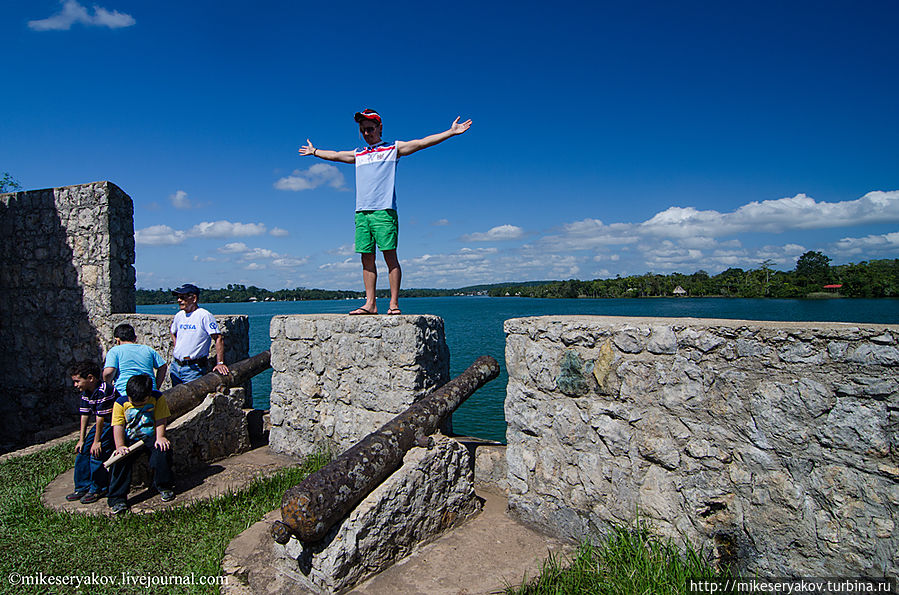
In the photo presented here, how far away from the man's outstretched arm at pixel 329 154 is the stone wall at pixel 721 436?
2650 mm

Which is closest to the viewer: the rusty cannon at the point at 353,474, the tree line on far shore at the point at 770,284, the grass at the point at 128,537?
the rusty cannon at the point at 353,474

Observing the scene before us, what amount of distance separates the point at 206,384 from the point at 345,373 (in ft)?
5.71

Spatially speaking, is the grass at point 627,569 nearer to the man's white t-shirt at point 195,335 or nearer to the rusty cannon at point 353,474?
the rusty cannon at point 353,474

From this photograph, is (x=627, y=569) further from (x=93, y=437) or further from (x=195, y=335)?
(x=195, y=335)

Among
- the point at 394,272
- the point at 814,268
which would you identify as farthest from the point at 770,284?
the point at 394,272

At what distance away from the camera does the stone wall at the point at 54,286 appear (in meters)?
8.72

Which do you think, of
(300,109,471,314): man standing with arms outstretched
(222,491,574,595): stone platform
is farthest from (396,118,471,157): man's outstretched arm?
(222,491,574,595): stone platform

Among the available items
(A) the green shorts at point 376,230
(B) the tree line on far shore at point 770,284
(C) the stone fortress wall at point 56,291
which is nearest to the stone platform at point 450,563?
(A) the green shorts at point 376,230

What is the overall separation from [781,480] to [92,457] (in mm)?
5485

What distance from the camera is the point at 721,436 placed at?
2.72m

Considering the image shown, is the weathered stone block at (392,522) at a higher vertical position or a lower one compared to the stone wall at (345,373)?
lower

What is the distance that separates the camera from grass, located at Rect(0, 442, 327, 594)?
3373 mm

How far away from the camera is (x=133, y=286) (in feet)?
30.3

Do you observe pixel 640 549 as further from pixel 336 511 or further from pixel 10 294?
pixel 10 294
